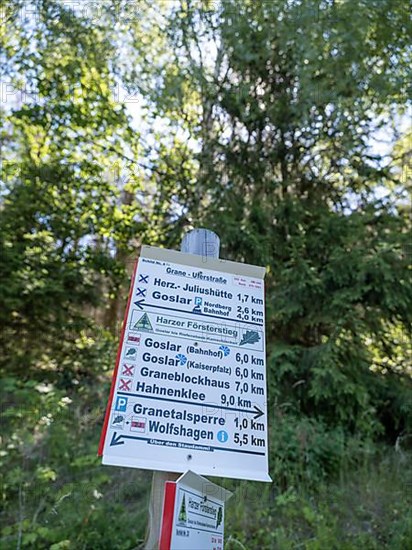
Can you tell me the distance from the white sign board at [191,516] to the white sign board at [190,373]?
0.06 meters

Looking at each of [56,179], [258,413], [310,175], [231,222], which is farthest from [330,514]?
[56,179]

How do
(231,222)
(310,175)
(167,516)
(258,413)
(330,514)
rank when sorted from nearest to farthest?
(167,516)
(258,413)
(330,514)
(231,222)
(310,175)

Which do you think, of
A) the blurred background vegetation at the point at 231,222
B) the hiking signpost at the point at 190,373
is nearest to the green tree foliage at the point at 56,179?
the blurred background vegetation at the point at 231,222

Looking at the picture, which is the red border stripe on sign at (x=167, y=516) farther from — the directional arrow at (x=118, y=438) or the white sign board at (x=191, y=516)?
the directional arrow at (x=118, y=438)

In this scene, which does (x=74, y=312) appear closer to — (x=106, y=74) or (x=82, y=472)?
(x=82, y=472)

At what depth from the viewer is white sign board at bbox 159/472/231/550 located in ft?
4.11

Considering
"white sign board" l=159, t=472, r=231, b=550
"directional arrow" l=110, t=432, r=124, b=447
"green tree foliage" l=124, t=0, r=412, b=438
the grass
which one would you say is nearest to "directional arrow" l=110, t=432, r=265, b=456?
"directional arrow" l=110, t=432, r=124, b=447

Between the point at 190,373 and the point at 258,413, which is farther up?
the point at 190,373

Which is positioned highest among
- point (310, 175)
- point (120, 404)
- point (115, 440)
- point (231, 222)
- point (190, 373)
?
point (310, 175)

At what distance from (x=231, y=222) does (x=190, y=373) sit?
405 cm

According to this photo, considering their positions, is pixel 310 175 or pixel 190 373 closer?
pixel 190 373

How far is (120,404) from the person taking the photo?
1410mm

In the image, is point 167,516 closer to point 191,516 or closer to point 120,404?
point 191,516

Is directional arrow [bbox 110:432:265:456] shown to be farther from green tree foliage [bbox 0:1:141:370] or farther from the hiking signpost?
green tree foliage [bbox 0:1:141:370]
